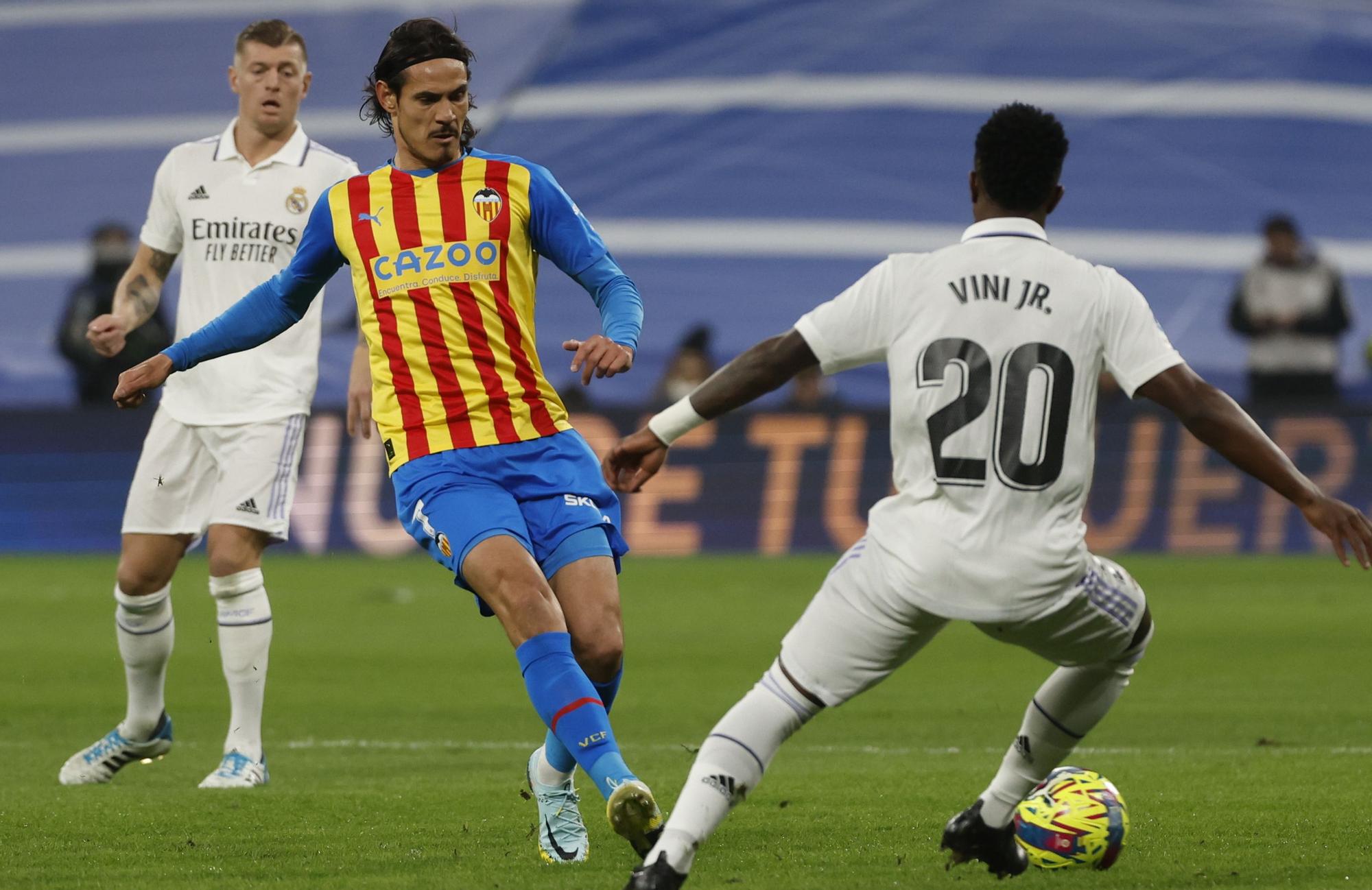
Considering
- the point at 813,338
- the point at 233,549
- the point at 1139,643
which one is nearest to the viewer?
the point at 813,338

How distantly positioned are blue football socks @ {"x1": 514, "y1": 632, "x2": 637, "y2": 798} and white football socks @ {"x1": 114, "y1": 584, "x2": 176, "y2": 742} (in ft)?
8.17

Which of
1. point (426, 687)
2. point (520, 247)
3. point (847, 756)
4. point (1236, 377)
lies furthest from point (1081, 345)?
point (1236, 377)

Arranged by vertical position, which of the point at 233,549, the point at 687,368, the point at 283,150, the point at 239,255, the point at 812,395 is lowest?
the point at 812,395

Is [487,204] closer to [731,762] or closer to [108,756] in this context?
[731,762]

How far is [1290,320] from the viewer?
651 inches

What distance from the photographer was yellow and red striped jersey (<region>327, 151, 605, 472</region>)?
549cm

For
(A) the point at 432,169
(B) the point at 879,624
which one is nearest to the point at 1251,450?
(B) the point at 879,624

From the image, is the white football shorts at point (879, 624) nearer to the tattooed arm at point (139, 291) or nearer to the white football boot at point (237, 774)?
the white football boot at point (237, 774)

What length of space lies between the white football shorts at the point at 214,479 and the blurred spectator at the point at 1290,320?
10.8 metres

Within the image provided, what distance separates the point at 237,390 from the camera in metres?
7.18

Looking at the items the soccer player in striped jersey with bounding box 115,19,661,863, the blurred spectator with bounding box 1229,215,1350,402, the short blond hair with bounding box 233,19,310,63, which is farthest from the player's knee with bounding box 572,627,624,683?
the blurred spectator with bounding box 1229,215,1350,402

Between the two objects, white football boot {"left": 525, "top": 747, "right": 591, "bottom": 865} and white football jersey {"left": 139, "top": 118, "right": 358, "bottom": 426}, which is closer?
white football boot {"left": 525, "top": 747, "right": 591, "bottom": 865}

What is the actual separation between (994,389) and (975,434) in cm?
11

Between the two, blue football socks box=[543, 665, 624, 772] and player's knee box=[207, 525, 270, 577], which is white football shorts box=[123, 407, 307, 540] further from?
blue football socks box=[543, 665, 624, 772]
